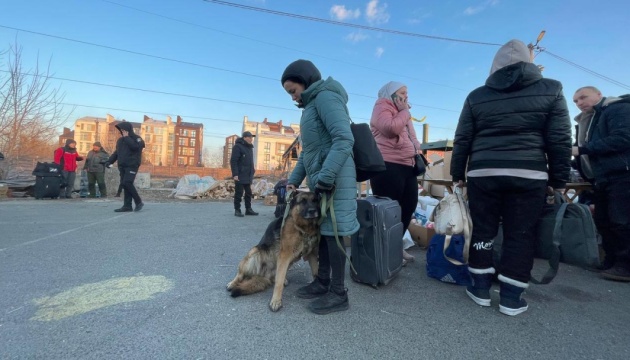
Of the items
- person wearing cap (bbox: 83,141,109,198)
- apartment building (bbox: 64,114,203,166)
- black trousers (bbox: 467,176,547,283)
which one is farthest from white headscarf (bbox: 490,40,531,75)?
Result: apartment building (bbox: 64,114,203,166)

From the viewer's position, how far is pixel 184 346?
1.73 metres

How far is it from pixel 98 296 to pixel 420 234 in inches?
154

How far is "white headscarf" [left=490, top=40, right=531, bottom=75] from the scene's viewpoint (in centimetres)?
225

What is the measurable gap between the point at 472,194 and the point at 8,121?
18.1 meters

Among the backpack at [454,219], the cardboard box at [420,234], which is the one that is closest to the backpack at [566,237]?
the backpack at [454,219]

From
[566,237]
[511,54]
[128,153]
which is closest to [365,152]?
[511,54]

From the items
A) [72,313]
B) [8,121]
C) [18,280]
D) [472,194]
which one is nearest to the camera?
[72,313]

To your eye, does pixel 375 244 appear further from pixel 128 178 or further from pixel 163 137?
pixel 163 137

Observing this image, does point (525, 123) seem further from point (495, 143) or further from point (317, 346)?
point (317, 346)

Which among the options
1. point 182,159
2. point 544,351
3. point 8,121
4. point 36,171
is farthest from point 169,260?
point 182,159

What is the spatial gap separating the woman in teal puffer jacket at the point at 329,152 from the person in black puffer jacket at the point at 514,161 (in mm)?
1063

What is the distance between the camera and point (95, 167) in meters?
10.9

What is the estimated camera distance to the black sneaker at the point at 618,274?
3.09m

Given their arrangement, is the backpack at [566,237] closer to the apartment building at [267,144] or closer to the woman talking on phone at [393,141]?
the woman talking on phone at [393,141]
